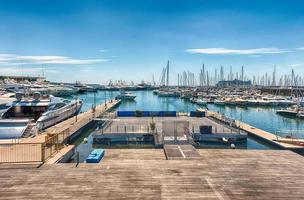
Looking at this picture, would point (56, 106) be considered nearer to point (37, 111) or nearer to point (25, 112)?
point (37, 111)

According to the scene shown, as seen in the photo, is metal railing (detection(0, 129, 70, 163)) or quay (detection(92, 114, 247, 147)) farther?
quay (detection(92, 114, 247, 147))

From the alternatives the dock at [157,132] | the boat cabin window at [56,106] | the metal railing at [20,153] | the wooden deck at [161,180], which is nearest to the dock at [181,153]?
the wooden deck at [161,180]

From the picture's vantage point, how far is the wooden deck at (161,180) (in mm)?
11211

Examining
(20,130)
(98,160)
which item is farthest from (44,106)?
(98,160)

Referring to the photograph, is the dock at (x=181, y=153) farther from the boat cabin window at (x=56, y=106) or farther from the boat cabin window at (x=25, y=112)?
the boat cabin window at (x=56, y=106)

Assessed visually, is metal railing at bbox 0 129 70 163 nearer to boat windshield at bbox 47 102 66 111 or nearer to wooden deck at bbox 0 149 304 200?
wooden deck at bbox 0 149 304 200

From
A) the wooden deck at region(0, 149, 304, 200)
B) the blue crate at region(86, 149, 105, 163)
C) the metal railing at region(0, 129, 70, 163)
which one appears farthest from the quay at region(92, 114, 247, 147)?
the wooden deck at region(0, 149, 304, 200)

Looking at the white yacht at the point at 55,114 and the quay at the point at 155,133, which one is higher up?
the white yacht at the point at 55,114

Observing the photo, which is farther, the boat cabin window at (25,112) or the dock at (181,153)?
the boat cabin window at (25,112)

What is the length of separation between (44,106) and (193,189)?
1154 inches

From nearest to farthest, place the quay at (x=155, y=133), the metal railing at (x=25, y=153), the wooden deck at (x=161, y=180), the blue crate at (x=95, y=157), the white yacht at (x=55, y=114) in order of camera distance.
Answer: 1. the wooden deck at (x=161, y=180)
2. the metal railing at (x=25, y=153)
3. the blue crate at (x=95, y=157)
4. the quay at (x=155, y=133)
5. the white yacht at (x=55, y=114)

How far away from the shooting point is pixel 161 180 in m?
12.7

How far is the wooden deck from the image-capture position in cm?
1121

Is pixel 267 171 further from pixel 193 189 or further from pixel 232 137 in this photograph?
pixel 232 137
